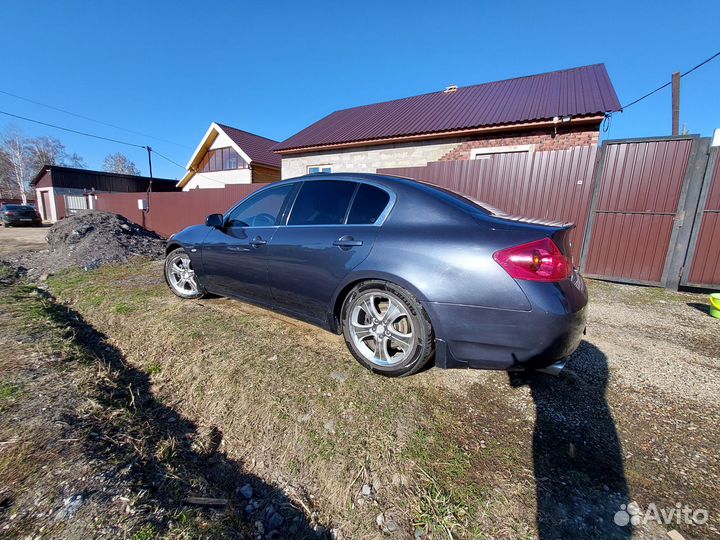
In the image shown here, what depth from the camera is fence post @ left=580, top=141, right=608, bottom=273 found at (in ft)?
18.3

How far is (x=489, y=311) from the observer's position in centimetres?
184

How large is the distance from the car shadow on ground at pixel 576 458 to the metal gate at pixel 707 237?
4.42 metres

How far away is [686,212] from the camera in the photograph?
502 centimetres

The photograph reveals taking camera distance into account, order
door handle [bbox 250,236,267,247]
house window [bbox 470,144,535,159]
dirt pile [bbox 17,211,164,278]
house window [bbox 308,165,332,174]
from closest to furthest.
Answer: door handle [bbox 250,236,267,247]
dirt pile [bbox 17,211,164,278]
house window [bbox 470,144,535,159]
house window [bbox 308,165,332,174]

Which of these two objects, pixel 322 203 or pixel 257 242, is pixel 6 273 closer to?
pixel 257 242

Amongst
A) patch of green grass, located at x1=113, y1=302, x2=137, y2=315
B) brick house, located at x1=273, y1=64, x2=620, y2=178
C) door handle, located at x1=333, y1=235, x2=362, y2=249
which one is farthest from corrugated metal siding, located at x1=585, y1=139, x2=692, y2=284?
patch of green grass, located at x1=113, y1=302, x2=137, y2=315

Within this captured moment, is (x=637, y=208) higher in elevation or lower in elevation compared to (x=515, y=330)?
higher

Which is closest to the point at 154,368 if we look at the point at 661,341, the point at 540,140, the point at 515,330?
the point at 515,330

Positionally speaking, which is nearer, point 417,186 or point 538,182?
point 417,186

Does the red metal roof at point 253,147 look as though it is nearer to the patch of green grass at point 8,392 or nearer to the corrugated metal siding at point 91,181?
the corrugated metal siding at point 91,181

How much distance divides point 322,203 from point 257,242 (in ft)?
2.57

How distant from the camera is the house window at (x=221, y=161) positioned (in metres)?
20.2

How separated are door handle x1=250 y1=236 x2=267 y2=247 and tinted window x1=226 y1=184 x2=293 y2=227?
176 millimetres

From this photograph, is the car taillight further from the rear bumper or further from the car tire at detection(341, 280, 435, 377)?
the car tire at detection(341, 280, 435, 377)
